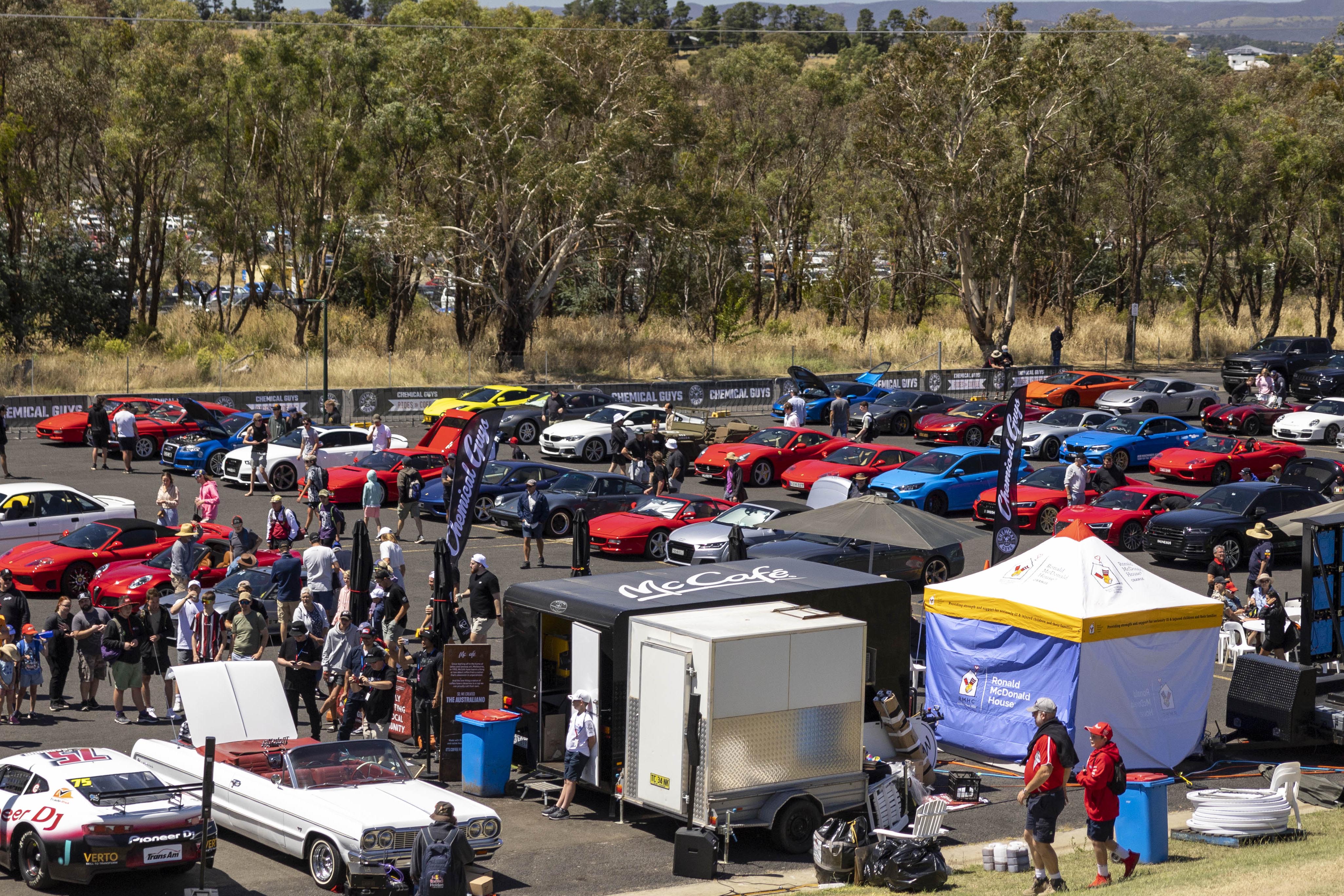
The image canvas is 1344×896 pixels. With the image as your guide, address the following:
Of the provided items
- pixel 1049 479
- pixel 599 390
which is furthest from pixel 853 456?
pixel 599 390

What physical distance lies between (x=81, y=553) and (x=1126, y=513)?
17925 mm

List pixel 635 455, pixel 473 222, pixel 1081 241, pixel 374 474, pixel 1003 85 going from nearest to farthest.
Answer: pixel 374 474, pixel 635 455, pixel 473 222, pixel 1003 85, pixel 1081 241

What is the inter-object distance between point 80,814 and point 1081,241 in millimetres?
54783

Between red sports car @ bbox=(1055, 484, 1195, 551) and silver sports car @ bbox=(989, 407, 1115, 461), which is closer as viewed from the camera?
red sports car @ bbox=(1055, 484, 1195, 551)

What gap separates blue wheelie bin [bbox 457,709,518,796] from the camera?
44.9 ft

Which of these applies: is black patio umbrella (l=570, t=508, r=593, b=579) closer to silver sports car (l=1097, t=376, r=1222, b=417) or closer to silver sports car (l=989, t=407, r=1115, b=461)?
silver sports car (l=989, t=407, r=1115, b=461)

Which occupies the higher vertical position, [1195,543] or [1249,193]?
[1249,193]

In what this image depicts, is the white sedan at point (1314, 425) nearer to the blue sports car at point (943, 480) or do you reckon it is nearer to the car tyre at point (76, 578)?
the blue sports car at point (943, 480)

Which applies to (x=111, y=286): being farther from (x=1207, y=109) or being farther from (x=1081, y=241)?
(x=1207, y=109)

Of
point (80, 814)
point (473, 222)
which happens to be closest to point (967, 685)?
point (80, 814)

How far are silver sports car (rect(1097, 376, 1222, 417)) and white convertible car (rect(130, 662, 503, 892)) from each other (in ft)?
107

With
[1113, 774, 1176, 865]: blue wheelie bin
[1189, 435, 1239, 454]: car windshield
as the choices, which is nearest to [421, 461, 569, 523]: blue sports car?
[1189, 435, 1239, 454]: car windshield

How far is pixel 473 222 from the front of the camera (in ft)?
169

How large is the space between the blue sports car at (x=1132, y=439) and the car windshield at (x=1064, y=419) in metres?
0.62
